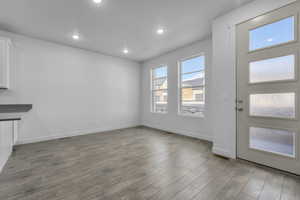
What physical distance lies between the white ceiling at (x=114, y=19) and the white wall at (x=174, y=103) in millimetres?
427

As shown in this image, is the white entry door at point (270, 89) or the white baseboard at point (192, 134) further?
the white baseboard at point (192, 134)

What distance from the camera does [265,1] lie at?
2.27 metres

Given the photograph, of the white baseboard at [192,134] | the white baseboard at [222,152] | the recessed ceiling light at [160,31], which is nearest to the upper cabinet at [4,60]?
the recessed ceiling light at [160,31]

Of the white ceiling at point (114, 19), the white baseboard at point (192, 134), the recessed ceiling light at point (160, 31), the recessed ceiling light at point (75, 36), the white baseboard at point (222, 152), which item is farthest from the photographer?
the white baseboard at point (192, 134)

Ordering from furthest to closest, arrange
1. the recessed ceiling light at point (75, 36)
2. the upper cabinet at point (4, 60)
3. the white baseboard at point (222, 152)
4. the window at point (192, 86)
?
1. the window at point (192, 86)
2. the recessed ceiling light at point (75, 36)
3. the upper cabinet at point (4, 60)
4. the white baseboard at point (222, 152)

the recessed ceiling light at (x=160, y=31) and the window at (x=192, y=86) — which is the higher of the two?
the recessed ceiling light at (x=160, y=31)

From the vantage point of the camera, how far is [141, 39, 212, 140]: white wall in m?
3.81

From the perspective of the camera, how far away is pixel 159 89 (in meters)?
5.47

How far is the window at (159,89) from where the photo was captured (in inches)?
206

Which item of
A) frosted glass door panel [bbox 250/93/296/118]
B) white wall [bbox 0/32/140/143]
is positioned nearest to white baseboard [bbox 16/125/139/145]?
white wall [bbox 0/32/140/143]

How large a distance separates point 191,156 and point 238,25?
2832 mm

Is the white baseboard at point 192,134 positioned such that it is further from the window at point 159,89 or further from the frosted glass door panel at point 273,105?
the frosted glass door panel at point 273,105

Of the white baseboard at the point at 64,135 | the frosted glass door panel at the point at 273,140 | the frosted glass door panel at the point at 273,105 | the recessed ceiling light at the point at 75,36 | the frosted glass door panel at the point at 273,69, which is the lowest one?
the white baseboard at the point at 64,135

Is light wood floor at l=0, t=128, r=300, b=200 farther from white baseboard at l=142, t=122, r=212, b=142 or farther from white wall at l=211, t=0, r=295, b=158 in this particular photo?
white baseboard at l=142, t=122, r=212, b=142
